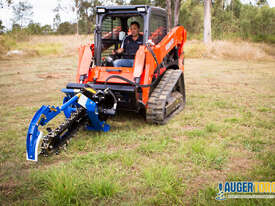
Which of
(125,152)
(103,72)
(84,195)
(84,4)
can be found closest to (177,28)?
(103,72)

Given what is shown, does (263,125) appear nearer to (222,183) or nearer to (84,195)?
(222,183)

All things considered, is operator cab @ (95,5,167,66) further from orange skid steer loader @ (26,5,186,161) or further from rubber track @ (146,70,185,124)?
rubber track @ (146,70,185,124)

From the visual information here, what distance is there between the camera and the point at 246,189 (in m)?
2.98

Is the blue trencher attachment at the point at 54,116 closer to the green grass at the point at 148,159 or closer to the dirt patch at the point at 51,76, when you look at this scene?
the green grass at the point at 148,159

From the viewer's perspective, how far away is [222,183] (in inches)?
123

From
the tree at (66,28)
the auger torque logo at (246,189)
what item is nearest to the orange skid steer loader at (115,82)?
the auger torque logo at (246,189)

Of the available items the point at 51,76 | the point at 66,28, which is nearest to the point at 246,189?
the point at 51,76

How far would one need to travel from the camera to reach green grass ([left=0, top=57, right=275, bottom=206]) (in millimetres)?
2920

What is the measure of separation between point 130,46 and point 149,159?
2794mm

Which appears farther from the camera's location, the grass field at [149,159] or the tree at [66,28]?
the tree at [66,28]

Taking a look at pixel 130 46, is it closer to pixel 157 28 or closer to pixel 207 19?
pixel 157 28

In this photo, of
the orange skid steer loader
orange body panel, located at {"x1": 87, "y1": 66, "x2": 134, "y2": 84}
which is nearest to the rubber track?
the orange skid steer loader

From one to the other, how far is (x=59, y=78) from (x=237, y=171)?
840 cm

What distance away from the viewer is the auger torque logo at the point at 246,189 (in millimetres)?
2862
